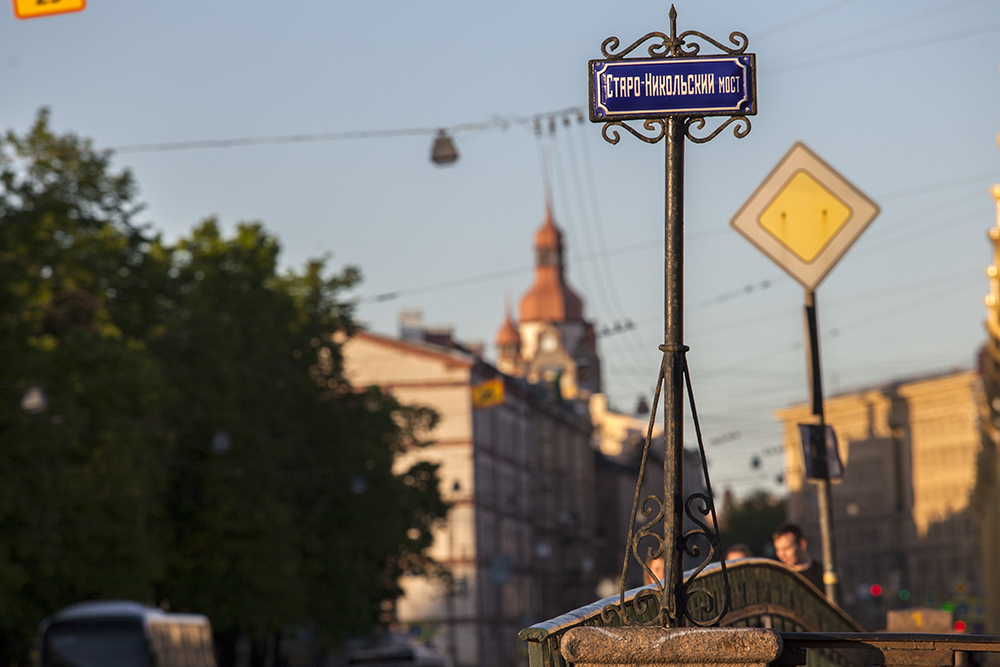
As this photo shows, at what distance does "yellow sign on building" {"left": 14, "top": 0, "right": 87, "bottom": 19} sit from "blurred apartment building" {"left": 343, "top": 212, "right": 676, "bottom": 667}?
45.8 metres

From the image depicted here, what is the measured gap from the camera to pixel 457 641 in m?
82.4

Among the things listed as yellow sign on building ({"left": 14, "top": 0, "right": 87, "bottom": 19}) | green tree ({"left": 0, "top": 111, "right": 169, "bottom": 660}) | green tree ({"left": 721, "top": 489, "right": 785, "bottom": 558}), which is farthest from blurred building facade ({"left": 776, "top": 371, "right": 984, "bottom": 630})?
yellow sign on building ({"left": 14, "top": 0, "right": 87, "bottom": 19})

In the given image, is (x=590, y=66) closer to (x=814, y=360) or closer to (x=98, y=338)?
(x=814, y=360)

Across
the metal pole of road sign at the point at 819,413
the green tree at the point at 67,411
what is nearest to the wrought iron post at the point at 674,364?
the metal pole of road sign at the point at 819,413

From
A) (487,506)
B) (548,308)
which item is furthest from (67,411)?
(548,308)

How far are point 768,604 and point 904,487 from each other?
428 ft

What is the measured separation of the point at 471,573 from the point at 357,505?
3543cm

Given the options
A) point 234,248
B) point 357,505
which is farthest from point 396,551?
point 234,248

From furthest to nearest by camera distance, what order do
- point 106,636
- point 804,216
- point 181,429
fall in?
1. point 181,429
2. point 106,636
3. point 804,216

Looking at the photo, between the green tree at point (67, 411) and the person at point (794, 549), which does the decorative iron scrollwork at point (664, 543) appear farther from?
the green tree at point (67, 411)

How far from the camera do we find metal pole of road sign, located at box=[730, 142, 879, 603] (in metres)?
11.4

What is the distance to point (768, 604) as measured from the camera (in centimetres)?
1095

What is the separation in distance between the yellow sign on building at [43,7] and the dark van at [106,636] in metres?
25.8

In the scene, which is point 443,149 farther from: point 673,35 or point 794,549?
point 673,35
